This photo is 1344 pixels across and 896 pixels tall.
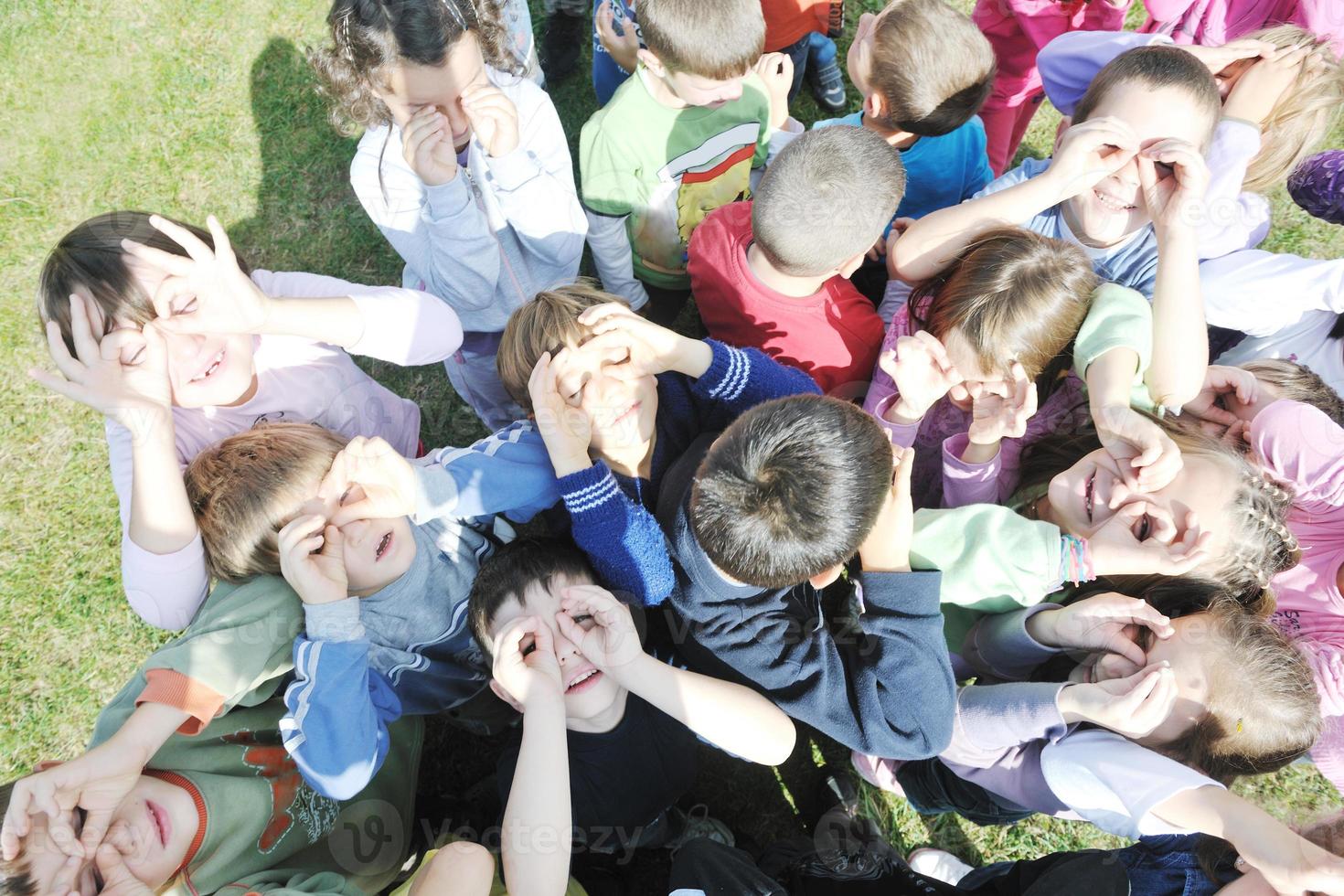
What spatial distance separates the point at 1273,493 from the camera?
2.27m

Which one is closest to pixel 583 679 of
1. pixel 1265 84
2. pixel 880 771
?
pixel 880 771

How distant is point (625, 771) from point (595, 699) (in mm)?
275

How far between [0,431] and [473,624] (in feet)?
9.62

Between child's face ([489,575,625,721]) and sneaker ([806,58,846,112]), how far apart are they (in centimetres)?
323

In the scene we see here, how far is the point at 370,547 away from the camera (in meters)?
2.13

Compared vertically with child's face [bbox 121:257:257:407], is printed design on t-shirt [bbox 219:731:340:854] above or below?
below

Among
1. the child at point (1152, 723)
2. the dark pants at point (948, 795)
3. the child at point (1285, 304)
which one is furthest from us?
the child at point (1285, 304)

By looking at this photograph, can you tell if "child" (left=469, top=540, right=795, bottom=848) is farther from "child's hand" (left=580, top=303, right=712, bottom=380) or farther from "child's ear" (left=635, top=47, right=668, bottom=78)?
"child's ear" (left=635, top=47, right=668, bottom=78)

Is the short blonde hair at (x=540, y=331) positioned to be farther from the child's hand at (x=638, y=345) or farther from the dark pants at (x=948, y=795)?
the dark pants at (x=948, y=795)

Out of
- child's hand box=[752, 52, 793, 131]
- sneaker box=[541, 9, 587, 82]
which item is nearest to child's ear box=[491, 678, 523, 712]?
child's hand box=[752, 52, 793, 131]

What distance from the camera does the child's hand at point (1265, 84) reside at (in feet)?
9.27

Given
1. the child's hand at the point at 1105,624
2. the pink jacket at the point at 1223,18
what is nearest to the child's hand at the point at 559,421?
the child's hand at the point at 1105,624

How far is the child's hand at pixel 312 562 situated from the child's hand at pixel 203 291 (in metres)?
0.62

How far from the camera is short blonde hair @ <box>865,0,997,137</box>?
9.00 ft
